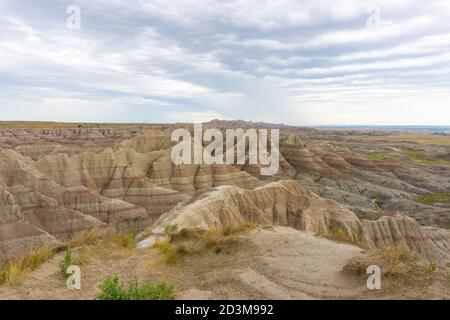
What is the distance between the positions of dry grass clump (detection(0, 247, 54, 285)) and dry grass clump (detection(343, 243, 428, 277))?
7.33 m

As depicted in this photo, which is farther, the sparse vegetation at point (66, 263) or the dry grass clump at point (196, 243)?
the dry grass clump at point (196, 243)

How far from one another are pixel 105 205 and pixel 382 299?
31.9 metres

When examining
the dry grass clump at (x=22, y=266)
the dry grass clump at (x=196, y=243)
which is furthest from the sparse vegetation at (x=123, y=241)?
the dry grass clump at (x=22, y=266)

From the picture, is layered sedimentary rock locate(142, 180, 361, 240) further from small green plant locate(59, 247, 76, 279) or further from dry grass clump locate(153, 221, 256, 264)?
small green plant locate(59, 247, 76, 279)

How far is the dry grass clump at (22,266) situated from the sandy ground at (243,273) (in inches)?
6.1
